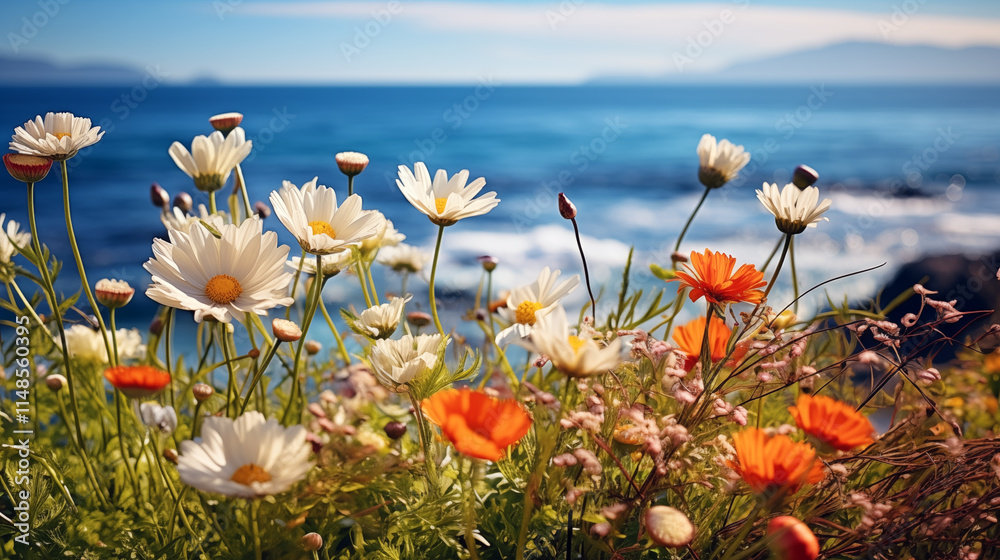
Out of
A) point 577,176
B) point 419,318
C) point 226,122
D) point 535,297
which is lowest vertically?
point 577,176

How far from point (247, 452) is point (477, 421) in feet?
0.59

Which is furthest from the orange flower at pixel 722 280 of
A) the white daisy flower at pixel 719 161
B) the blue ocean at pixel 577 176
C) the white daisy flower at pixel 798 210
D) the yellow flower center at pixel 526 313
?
the white daisy flower at pixel 719 161

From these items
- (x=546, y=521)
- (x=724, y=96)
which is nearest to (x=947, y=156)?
(x=546, y=521)

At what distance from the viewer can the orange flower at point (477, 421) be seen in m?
0.53

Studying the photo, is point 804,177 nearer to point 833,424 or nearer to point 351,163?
point 833,424

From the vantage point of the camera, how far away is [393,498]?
70 cm

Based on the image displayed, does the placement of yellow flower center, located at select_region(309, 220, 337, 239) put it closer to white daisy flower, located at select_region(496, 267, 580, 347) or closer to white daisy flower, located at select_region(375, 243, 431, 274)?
white daisy flower, located at select_region(496, 267, 580, 347)

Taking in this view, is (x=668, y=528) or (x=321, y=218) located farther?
(x=321, y=218)

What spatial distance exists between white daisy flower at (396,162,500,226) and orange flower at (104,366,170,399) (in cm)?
30

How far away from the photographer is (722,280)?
2.05 feet

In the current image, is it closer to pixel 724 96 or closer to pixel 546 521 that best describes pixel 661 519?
pixel 546 521

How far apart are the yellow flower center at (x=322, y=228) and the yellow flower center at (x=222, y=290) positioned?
0.09 meters

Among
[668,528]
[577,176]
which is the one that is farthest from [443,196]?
[577,176]

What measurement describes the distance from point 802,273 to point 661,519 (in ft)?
19.2
